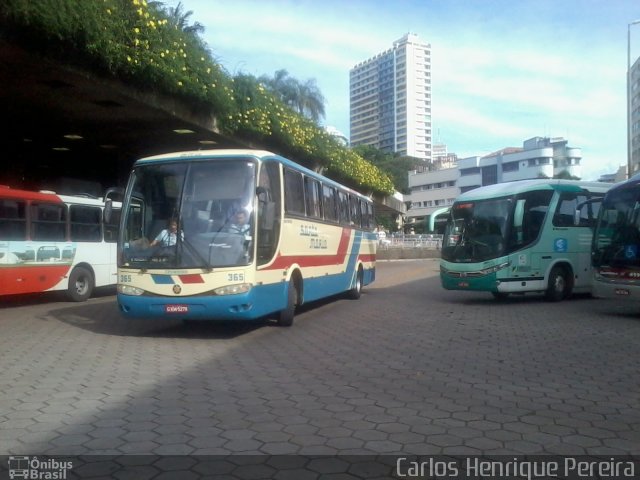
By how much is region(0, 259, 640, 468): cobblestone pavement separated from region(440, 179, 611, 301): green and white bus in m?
3.27

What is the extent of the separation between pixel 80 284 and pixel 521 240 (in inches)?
450

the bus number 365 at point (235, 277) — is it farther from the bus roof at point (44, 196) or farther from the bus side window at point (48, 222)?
the bus side window at point (48, 222)

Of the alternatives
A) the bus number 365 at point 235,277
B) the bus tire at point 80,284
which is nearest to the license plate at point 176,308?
the bus number 365 at point 235,277

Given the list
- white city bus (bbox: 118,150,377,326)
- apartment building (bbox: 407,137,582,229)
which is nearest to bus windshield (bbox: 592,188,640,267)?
white city bus (bbox: 118,150,377,326)

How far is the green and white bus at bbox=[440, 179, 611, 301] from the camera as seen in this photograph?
1595 cm

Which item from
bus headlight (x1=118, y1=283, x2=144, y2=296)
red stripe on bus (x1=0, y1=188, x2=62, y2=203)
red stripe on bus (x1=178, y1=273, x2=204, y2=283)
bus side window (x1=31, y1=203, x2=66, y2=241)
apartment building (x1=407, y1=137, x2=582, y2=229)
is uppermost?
apartment building (x1=407, y1=137, x2=582, y2=229)

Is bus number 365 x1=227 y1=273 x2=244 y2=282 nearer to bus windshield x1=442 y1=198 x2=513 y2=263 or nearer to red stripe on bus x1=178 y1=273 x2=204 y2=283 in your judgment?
red stripe on bus x1=178 y1=273 x2=204 y2=283

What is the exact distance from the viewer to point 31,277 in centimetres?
1535

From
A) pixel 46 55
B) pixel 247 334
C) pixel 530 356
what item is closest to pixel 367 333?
pixel 247 334

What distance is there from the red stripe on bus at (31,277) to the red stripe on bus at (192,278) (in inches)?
254

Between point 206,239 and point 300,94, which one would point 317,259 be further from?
point 300,94

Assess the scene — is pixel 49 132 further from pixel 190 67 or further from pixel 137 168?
pixel 137 168

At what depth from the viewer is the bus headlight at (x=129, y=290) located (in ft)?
34.2

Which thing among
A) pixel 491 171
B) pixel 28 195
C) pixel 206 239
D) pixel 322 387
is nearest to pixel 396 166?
pixel 491 171
